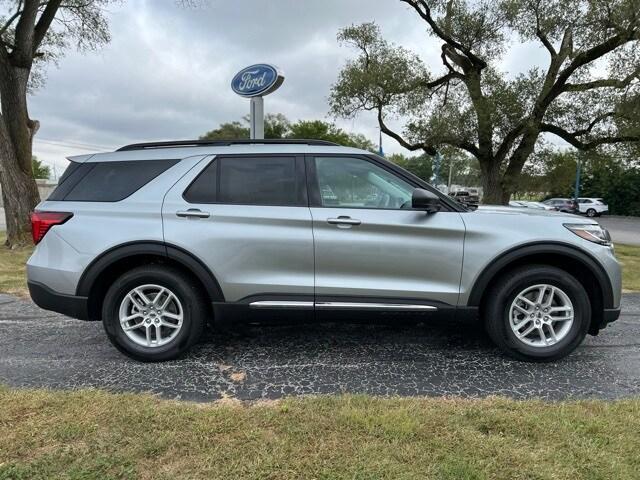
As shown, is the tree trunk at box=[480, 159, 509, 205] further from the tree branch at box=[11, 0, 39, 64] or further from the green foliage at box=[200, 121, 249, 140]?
the green foliage at box=[200, 121, 249, 140]

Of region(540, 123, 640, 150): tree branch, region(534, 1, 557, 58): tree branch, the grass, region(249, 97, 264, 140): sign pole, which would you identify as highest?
region(534, 1, 557, 58): tree branch

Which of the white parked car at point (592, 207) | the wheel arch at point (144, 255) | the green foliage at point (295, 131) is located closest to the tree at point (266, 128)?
the green foliage at point (295, 131)

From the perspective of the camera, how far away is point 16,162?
10055mm

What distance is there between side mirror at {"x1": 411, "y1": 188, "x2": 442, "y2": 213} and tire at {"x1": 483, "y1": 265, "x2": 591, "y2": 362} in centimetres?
83

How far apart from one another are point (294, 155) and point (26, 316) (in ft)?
12.2

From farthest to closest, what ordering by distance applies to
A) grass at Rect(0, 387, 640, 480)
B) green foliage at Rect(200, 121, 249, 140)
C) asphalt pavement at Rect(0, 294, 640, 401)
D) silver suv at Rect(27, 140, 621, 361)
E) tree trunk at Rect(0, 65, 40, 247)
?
green foliage at Rect(200, 121, 249, 140), tree trunk at Rect(0, 65, 40, 247), silver suv at Rect(27, 140, 621, 361), asphalt pavement at Rect(0, 294, 640, 401), grass at Rect(0, 387, 640, 480)

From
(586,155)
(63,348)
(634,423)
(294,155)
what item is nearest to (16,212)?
(63,348)

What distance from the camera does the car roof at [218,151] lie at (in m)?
3.66

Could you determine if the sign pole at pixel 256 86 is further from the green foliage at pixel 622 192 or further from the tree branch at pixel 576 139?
the green foliage at pixel 622 192

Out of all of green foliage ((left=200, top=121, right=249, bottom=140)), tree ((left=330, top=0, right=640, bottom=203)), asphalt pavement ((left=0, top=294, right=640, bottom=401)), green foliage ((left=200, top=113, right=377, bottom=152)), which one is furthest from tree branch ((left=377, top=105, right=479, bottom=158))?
green foliage ((left=200, top=121, right=249, bottom=140))

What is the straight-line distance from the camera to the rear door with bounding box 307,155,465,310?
342 cm

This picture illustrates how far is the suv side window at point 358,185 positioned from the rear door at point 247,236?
21cm

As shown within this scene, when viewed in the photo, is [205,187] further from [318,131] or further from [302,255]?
[318,131]

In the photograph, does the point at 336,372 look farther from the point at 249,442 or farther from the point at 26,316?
the point at 26,316
